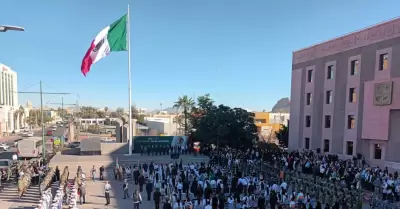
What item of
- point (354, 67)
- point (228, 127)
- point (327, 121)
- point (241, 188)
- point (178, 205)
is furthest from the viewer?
point (228, 127)

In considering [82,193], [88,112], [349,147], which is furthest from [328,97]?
[88,112]

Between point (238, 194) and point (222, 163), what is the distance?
9.36m

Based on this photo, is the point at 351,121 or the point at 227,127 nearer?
the point at 351,121

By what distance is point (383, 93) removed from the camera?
80.2 feet

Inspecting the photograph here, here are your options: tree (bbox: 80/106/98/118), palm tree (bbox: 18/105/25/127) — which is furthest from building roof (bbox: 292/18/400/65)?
tree (bbox: 80/106/98/118)

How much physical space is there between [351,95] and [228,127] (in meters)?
12.8

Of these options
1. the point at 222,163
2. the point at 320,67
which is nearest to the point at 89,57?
the point at 222,163

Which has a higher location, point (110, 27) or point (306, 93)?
point (110, 27)

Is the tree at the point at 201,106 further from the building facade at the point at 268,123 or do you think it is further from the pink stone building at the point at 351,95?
the building facade at the point at 268,123

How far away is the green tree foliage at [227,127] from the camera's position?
3262 centimetres

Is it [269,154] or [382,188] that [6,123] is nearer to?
[269,154]

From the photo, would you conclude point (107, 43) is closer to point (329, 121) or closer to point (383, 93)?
point (383, 93)

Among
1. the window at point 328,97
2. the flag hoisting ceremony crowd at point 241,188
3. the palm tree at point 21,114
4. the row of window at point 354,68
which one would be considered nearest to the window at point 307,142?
the window at point 328,97

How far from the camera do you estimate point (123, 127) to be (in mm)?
35562
